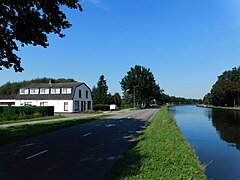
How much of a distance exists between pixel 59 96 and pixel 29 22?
46.1m

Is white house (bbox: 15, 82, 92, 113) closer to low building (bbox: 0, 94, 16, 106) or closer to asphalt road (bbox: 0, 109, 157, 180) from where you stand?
low building (bbox: 0, 94, 16, 106)

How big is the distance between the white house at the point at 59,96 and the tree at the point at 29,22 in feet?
140

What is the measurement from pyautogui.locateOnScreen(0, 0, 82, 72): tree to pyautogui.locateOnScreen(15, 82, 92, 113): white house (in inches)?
1678

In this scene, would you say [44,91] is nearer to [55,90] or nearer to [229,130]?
[55,90]

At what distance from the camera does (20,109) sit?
122 feet

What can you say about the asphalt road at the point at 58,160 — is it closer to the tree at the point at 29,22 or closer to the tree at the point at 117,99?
the tree at the point at 29,22

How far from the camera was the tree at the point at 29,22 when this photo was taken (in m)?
13.9

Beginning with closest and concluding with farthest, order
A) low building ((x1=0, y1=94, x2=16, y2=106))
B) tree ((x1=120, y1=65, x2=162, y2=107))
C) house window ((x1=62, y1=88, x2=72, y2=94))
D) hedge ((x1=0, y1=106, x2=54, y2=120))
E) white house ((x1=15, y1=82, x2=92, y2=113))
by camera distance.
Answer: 1. hedge ((x1=0, y1=106, x2=54, y2=120))
2. white house ((x1=15, y1=82, x2=92, y2=113))
3. house window ((x1=62, y1=88, x2=72, y2=94))
4. low building ((x1=0, y1=94, x2=16, y2=106))
5. tree ((x1=120, y1=65, x2=162, y2=107))

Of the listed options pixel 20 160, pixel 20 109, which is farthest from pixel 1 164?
pixel 20 109

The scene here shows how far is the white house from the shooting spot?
192 ft

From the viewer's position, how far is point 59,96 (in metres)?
59.7

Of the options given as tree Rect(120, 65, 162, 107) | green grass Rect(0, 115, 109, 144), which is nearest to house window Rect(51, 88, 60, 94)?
green grass Rect(0, 115, 109, 144)

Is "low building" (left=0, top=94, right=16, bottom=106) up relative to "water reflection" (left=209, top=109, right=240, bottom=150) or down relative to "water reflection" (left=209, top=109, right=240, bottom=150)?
up

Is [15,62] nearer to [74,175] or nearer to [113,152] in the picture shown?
[113,152]
